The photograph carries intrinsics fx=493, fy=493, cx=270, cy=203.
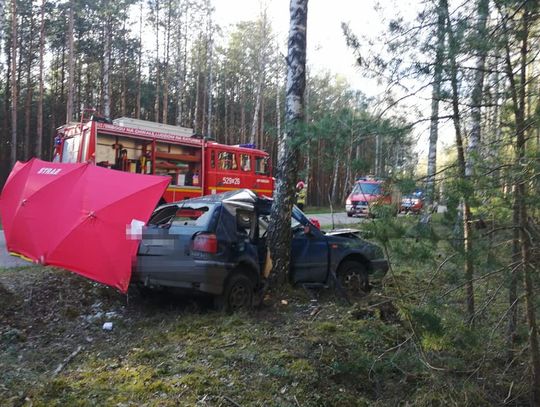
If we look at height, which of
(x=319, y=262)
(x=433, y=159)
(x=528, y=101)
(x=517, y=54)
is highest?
(x=517, y=54)

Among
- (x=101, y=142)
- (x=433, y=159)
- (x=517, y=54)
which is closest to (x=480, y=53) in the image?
(x=517, y=54)

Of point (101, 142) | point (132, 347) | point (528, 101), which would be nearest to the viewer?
point (528, 101)

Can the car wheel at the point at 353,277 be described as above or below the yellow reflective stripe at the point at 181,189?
below

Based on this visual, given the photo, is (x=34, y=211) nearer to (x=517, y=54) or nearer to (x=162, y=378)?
(x=162, y=378)

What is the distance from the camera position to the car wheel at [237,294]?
620 cm

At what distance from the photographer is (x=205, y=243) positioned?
6.03 metres

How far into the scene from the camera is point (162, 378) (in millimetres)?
4023

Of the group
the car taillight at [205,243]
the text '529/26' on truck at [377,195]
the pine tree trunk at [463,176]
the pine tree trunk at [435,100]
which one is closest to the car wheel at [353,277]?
the car taillight at [205,243]

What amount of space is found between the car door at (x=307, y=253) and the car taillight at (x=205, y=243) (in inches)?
64.8

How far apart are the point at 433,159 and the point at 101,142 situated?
32.8ft

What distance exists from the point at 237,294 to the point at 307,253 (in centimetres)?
148

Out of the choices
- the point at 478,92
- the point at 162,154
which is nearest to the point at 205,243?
the point at 478,92

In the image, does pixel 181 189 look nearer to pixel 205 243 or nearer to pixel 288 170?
pixel 288 170

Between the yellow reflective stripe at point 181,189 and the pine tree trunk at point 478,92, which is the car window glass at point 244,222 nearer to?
the pine tree trunk at point 478,92
